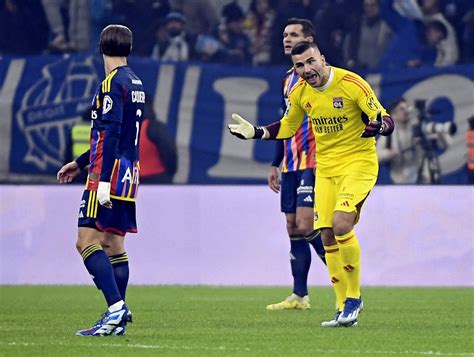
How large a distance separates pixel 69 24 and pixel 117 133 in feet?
26.4

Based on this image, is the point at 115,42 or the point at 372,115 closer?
the point at 115,42

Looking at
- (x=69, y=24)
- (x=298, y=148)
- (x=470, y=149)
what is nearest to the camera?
(x=298, y=148)

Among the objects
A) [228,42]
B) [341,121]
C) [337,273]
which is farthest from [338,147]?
[228,42]

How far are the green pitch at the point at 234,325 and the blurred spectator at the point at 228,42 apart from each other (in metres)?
3.30

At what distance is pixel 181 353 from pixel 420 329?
7.27 ft

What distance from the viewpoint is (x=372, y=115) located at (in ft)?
29.1

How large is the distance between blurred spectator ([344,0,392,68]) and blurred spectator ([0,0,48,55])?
3692mm

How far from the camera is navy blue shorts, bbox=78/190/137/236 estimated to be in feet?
27.2

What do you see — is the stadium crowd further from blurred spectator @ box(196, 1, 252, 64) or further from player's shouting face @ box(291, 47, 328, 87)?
player's shouting face @ box(291, 47, 328, 87)

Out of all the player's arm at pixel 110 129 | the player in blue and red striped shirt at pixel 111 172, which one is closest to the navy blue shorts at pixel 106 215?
the player in blue and red striped shirt at pixel 111 172

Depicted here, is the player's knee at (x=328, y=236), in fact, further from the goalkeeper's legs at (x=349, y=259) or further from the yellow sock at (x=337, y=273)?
the goalkeeper's legs at (x=349, y=259)

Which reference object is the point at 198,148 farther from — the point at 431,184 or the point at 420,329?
the point at 420,329

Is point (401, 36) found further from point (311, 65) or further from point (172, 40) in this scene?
point (311, 65)

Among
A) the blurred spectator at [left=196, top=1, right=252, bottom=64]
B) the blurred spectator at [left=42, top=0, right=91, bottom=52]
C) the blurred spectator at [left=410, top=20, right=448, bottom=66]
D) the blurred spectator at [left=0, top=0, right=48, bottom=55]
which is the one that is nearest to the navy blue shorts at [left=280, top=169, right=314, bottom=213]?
the blurred spectator at [left=196, top=1, right=252, bottom=64]
